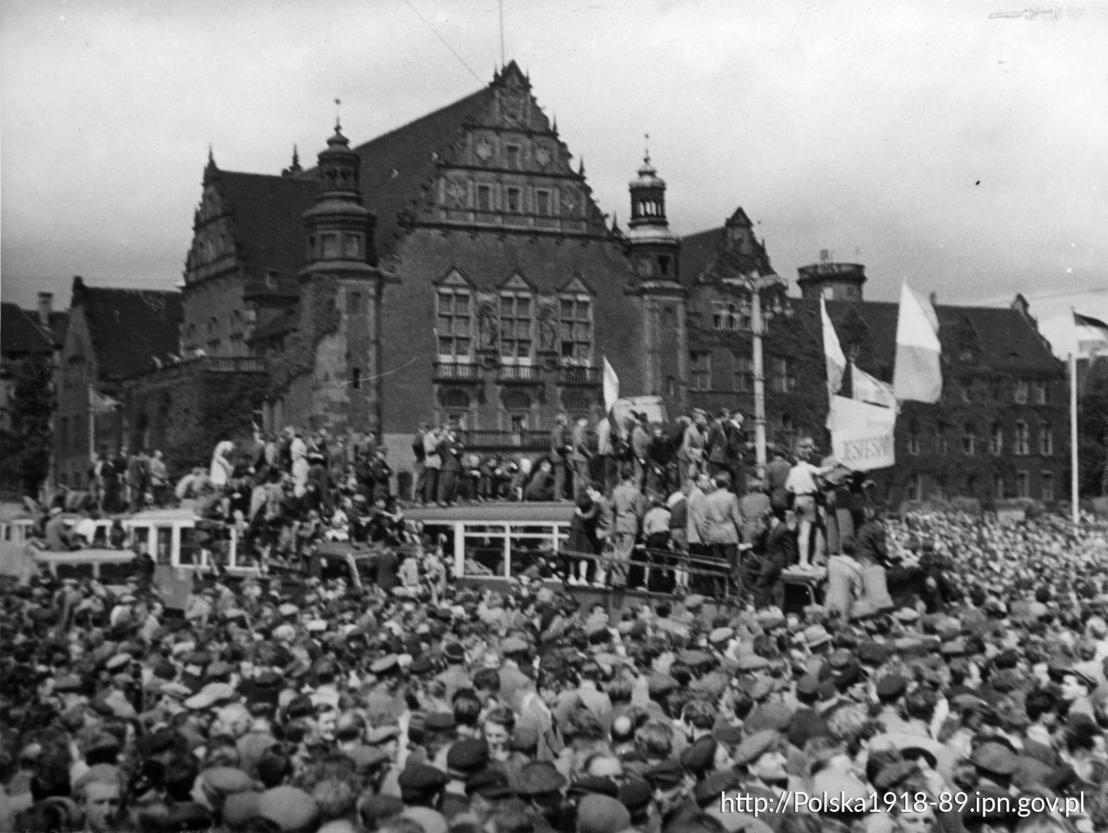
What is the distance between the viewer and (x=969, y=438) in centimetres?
2950

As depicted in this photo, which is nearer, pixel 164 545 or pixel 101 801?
pixel 101 801

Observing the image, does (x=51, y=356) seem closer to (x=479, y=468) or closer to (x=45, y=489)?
(x=45, y=489)

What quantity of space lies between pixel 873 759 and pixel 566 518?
1157cm

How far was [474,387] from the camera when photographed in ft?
104

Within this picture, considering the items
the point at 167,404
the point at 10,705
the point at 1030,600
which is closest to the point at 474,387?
the point at 167,404

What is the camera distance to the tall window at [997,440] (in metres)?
28.7

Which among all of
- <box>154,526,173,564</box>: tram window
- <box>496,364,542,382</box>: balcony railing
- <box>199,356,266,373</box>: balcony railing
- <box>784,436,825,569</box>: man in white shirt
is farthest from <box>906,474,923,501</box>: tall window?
<box>154,526,173,564</box>: tram window

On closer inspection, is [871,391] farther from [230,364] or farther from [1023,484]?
[230,364]

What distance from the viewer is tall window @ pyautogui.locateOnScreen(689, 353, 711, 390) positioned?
31.5 m

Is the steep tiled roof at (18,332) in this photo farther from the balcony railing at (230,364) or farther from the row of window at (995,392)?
the row of window at (995,392)

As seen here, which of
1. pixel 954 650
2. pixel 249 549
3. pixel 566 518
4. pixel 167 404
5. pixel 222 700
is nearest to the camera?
pixel 222 700

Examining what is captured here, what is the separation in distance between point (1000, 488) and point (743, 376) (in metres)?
5.08

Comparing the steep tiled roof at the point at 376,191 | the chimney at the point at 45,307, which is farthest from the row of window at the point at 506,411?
the chimney at the point at 45,307

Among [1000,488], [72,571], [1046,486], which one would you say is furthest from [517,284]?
[72,571]
